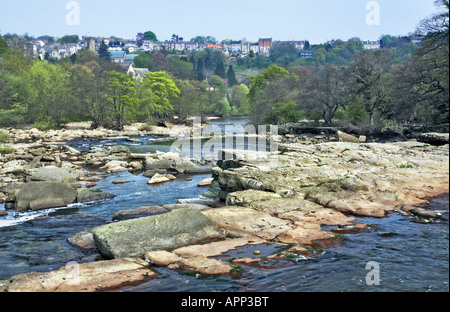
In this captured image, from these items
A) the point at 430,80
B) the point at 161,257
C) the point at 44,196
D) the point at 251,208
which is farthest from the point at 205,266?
the point at 430,80

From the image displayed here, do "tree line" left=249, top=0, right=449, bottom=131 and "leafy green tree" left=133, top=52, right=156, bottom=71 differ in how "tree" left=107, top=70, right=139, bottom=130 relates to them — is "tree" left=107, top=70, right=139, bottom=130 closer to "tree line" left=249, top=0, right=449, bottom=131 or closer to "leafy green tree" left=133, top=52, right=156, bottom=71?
"tree line" left=249, top=0, right=449, bottom=131

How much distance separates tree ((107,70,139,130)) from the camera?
60938 mm

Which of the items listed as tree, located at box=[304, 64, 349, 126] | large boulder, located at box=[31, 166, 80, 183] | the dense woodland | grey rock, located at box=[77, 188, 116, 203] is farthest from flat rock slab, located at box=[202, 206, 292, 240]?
tree, located at box=[304, 64, 349, 126]

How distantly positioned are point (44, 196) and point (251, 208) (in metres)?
10.5

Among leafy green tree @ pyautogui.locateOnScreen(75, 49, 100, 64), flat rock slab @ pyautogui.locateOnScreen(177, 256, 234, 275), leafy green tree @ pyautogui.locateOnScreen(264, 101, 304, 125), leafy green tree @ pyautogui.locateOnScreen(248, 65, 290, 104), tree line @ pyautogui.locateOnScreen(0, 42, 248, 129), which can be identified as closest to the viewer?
flat rock slab @ pyautogui.locateOnScreen(177, 256, 234, 275)

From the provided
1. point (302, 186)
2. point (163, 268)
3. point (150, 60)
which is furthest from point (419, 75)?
point (150, 60)

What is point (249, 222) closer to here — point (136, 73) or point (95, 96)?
point (95, 96)

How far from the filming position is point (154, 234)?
9906 mm

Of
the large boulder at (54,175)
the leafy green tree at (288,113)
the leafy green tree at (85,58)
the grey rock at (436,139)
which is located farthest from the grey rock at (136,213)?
the leafy green tree at (85,58)

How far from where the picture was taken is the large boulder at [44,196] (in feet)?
55.9

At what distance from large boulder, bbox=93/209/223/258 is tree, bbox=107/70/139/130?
2027 inches

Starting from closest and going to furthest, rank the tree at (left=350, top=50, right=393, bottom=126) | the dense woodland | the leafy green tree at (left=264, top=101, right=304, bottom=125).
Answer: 1. the dense woodland
2. the tree at (left=350, top=50, right=393, bottom=126)
3. the leafy green tree at (left=264, top=101, right=304, bottom=125)

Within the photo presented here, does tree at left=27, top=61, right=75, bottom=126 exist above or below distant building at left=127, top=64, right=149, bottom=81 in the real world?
below
